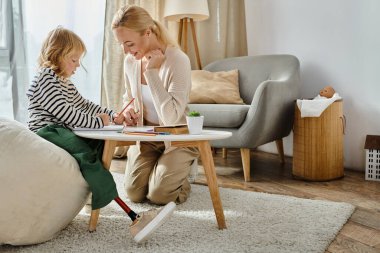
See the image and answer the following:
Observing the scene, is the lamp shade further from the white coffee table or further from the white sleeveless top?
the white coffee table

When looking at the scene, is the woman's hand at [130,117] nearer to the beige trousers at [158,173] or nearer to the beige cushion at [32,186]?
the beige trousers at [158,173]

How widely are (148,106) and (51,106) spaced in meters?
0.50

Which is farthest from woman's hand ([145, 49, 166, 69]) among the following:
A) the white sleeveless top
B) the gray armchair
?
the gray armchair

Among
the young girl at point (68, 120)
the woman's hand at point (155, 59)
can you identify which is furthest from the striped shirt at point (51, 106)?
the woman's hand at point (155, 59)

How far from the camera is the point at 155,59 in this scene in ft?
5.98

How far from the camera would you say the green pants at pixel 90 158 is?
4.68 feet

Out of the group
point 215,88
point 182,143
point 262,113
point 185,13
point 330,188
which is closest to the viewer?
point 182,143

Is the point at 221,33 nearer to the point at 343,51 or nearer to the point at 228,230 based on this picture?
the point at 343,51

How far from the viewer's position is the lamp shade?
3.24m

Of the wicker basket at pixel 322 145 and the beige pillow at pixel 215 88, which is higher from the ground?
the beige pillow at pixel 215 88

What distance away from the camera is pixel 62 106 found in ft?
5.19

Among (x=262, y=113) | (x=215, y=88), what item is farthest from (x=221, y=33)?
(x=262, y=113)

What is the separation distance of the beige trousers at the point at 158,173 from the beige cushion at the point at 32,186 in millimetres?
507

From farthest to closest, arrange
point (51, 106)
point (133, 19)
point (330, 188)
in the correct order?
point (330, 188) < point (133, 19) < point (51, 106)
